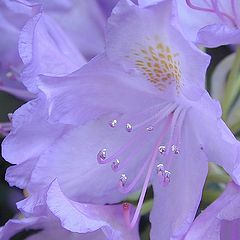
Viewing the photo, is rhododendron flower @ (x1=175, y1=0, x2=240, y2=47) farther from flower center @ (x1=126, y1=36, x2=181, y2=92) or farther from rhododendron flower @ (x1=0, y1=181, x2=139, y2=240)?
rhododendron flower @ (x1=0, y1=181, x2=139, y2=240)

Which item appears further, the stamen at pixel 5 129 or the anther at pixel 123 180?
the stamen at pixel 5 129

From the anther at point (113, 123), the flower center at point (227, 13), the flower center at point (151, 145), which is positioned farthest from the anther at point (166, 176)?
the flower center at point (227, 13)

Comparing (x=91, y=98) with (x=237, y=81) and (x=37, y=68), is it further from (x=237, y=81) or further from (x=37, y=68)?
(x=237, y=81)

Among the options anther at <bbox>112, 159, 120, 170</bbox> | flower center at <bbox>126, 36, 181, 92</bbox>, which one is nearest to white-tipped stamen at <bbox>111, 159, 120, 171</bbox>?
anther at <bbox>112, 159, 120, 170</bbox>

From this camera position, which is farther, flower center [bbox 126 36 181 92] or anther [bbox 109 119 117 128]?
anther [bbox 109 119 117 128]

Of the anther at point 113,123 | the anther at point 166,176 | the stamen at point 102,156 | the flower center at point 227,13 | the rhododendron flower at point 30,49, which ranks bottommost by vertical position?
the anther at point 166,176

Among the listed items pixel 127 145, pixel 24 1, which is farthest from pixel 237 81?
pixel 24 1

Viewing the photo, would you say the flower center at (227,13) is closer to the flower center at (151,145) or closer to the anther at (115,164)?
the flower center at (151,145)
